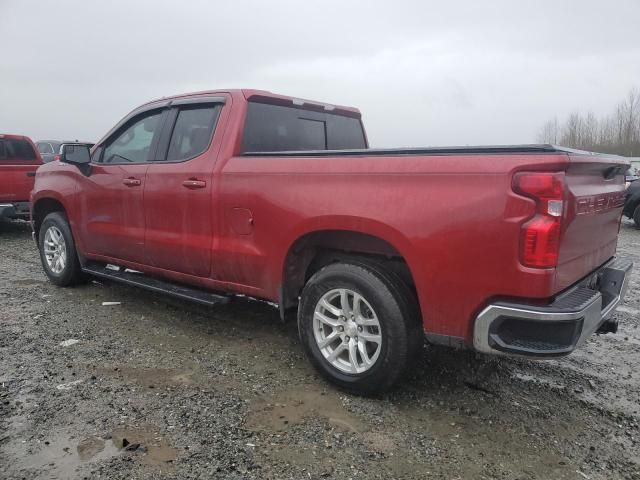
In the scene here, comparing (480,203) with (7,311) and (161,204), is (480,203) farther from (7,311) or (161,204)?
(7,311)

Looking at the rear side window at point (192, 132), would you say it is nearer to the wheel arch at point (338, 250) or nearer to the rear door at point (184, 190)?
the rear door at point (184, 190)

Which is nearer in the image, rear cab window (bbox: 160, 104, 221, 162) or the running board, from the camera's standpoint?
the running board

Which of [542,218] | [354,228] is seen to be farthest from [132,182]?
[542,218]

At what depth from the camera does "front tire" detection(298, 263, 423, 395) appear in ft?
10.1

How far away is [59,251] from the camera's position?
5.80 metres

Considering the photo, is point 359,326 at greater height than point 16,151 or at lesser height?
lesser

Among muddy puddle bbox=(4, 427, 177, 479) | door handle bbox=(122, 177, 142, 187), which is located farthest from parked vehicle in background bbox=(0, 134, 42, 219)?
muddy puddle bbox=(4, 427, 177, 479)

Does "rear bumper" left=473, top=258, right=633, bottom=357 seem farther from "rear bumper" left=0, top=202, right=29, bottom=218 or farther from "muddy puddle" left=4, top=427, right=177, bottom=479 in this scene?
"rear bumper" left=0, top=202, right=29, bottom=218

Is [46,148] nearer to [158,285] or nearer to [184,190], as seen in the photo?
[158,285]

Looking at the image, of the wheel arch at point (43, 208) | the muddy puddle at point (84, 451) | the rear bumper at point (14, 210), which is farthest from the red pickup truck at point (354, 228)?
the rear bumper at point (14, 210)

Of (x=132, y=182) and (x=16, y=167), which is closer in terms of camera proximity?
(x=132, y=182)

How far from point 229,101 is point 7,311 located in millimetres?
2979

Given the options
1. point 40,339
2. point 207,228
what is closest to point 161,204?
point 207,228

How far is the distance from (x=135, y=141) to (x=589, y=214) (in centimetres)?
379
